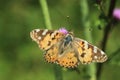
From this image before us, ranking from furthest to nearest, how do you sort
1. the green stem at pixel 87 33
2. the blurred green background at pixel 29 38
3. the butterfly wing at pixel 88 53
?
the blurred green background at pixel 29 38 < the green stem at pixel 87 33 < the butterfly wing at pixel 88 53

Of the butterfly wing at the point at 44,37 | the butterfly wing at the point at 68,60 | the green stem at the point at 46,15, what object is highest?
the green stem at the point at 46,15

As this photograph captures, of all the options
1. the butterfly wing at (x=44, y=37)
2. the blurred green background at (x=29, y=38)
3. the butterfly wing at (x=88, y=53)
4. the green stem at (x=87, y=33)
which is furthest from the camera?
the blurred green background at (x=29, y=38)

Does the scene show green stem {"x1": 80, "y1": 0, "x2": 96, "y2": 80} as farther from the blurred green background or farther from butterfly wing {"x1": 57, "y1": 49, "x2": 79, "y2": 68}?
the blurred green background

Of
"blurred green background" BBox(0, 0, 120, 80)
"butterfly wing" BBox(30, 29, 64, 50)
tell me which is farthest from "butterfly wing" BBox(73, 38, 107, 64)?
"blurred green background" BBox(0, 0, 120, 80)

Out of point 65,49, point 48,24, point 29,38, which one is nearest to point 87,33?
point 65,49

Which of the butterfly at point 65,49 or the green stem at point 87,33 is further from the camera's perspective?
the green stem at point 87,33

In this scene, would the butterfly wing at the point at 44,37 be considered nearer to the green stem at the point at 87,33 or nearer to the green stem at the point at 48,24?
the green stem at the point at 48,24

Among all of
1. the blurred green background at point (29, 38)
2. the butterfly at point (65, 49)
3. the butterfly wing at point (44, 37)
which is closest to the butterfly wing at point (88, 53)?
the butterfly at point (65, 49)
